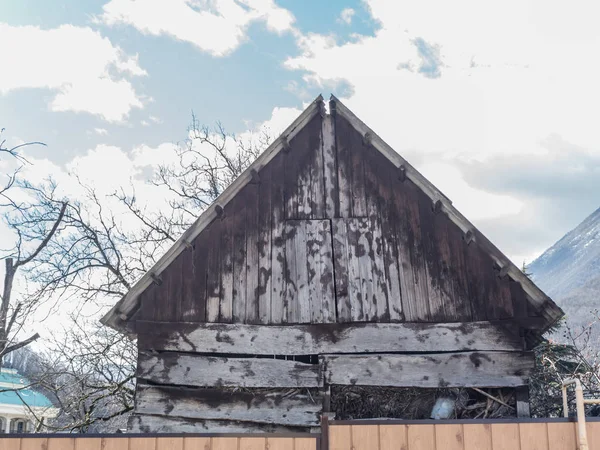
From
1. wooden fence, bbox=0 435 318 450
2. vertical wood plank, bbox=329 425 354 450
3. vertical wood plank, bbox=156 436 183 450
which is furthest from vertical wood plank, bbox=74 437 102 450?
vertical wood plank, bbox=329 425 354 450

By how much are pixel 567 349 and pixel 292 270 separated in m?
9.87

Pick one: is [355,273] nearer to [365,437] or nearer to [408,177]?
[408,177]

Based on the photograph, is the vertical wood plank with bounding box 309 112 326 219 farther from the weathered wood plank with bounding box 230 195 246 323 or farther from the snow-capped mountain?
the snow-capped mountain

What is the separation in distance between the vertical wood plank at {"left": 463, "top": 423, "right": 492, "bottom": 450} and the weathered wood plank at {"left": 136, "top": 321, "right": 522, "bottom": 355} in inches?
130

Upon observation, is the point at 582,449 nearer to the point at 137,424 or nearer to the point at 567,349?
the point at 137,424

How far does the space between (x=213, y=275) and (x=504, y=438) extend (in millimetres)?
5018

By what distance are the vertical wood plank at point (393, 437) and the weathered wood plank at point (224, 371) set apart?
3.33m

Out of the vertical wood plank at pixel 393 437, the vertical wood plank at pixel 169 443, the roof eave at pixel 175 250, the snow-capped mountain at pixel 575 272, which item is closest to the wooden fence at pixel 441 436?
the vertical wood plank at pixel 393 437

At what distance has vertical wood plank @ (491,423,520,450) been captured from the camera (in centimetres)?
555

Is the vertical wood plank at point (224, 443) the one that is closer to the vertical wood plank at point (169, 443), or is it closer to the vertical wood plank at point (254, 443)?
the vertical wood plank at point (254, 443)

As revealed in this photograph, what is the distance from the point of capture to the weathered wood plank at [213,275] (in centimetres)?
920

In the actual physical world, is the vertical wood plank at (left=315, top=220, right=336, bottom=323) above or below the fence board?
above

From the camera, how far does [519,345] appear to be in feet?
29.1

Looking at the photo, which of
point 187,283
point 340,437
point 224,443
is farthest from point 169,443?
point 187,283
